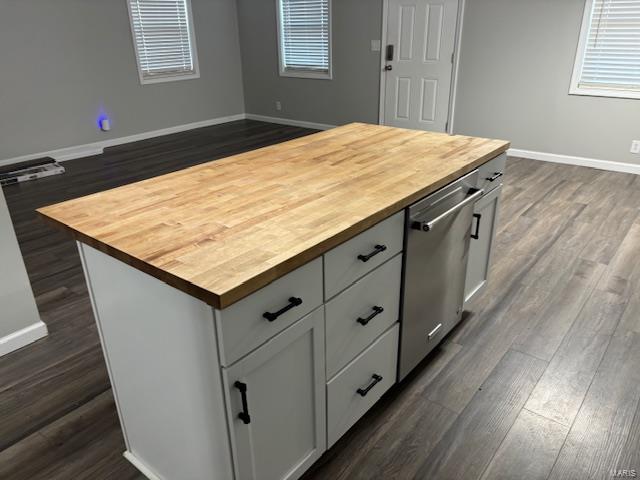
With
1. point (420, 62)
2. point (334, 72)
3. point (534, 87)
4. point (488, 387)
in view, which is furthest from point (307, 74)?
point (488, 387)

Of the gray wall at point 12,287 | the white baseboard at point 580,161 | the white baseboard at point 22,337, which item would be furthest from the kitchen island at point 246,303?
the white baseboard at point 580,161

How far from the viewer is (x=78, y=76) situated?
5.55 meters

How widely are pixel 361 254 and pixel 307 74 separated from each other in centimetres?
567

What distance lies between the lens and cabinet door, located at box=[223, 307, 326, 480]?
1197 mm

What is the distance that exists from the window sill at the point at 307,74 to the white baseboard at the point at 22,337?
5027 mm

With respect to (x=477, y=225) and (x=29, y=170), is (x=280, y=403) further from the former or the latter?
(x=29, y=170)

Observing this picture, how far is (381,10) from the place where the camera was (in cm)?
567

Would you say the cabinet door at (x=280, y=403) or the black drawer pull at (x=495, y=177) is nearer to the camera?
the cabinet door at (x=280, y=403)

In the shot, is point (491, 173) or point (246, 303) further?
point (491, 173)

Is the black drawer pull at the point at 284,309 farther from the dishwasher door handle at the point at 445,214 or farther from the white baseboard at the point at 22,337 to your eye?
the white baseboard at the point at 22,337

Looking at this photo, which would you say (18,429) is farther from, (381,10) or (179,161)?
(381,10)

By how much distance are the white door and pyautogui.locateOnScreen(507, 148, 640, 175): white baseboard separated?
95 centimetres

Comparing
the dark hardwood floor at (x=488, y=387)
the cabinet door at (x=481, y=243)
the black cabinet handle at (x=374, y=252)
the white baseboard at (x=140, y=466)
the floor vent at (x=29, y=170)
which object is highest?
the black cabinet handle at (x=374, y=252)

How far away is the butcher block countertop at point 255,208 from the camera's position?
1.14 meters
